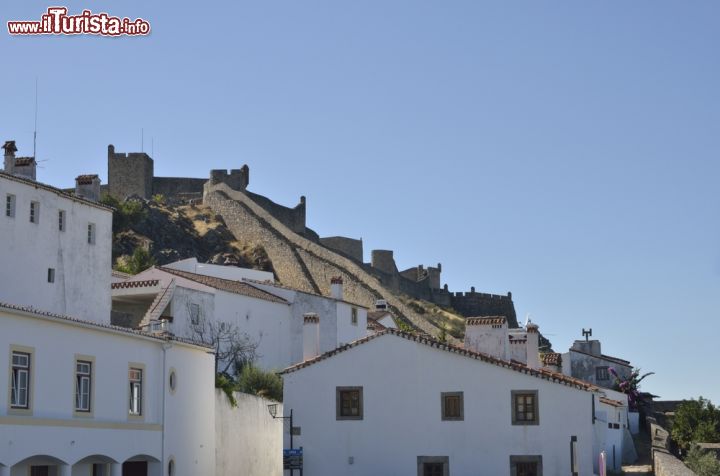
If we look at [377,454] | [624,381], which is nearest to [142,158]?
[624,381]

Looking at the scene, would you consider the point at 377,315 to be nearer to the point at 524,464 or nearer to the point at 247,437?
the point at 247,437

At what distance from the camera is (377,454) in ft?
124

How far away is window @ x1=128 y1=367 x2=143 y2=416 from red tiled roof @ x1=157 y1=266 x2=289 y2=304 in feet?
57.8

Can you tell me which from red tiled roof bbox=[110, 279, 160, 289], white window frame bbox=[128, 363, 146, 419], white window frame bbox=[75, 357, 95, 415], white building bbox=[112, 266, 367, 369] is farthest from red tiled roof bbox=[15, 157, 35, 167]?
white window frame bbox=[75, 357, 95, 415]

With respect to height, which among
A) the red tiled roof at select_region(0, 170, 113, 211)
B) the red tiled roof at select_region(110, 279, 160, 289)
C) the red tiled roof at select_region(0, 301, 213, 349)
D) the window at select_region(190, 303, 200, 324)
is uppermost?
the red tiled roof at select_region(0, 170, 113, 211)

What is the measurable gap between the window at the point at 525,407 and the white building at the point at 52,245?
633 inches

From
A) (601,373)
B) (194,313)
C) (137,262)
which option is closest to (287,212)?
(137,262)

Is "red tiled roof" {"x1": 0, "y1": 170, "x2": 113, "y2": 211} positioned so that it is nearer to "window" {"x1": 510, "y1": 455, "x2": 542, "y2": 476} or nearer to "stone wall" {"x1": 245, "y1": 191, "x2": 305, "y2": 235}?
"window" {"x1": 510, "y1": 455, "x2": 542, "y2": 476}

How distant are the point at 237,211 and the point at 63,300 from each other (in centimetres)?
5749

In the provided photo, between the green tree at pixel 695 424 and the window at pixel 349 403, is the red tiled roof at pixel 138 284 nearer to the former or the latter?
the window at pixel 349 403

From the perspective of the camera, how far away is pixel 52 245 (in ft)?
138

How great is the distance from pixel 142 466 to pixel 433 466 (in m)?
9.11

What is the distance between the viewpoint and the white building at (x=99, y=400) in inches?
1108

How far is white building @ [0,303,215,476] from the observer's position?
92.3ft
